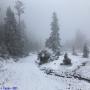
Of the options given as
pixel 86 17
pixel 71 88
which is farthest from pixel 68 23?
pixel 71 88

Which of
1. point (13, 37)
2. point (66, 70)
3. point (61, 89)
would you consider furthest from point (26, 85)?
point (13, 37)

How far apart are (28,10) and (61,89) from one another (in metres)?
121

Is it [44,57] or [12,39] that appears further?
[12,39]

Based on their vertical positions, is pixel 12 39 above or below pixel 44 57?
above

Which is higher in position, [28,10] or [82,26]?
[28,10]

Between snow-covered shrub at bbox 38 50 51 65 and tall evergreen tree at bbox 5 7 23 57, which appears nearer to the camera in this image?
snow-covered shrub at bbox 38 50 51 65

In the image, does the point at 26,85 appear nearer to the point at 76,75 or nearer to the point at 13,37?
the point at 76,75

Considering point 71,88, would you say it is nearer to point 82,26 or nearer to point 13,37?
point 13,37

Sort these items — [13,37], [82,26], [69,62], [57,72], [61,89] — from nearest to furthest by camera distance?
[61,89] → [57,72] → [69,62] → [13,37] → [82,26]

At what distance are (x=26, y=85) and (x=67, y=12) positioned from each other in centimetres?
15222

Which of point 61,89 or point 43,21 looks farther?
point 43,21

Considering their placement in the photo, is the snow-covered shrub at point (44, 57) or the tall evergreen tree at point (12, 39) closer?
the snow-covered shrub at point (44, 57)

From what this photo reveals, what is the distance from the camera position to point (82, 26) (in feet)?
454

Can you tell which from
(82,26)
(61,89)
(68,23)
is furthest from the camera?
(68,23)
